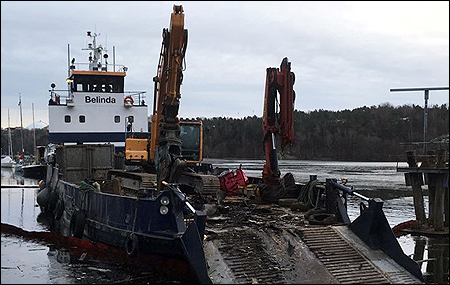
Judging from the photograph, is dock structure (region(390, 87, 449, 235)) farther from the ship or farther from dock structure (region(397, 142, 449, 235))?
the ship

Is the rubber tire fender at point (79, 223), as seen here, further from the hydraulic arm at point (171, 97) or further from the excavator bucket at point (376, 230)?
the excavator bucket at point (376, 230)

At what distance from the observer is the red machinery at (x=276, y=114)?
1318 centimetres

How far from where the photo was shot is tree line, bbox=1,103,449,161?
83.4 metres

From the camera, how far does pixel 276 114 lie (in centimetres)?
1350

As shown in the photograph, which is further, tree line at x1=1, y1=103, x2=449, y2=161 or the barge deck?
tree line at x1=1, y1=103, x2=449, y2=161

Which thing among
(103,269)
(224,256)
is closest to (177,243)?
(224,256)

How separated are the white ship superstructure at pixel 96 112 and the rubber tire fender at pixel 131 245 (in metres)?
12.5

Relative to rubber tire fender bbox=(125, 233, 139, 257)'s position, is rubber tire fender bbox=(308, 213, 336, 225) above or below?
above

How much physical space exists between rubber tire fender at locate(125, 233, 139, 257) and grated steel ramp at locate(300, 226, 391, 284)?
348 centimetres

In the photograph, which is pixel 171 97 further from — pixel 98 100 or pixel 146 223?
pixel 98 100

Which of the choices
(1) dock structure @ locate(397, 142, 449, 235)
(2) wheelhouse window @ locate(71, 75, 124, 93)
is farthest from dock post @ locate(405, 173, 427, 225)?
(2) wheelhouse window @ locate(71, 75, 124, 93)

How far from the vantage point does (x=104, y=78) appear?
23984 mm

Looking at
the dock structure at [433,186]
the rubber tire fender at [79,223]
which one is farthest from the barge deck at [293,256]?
the dock structure at [433,186]

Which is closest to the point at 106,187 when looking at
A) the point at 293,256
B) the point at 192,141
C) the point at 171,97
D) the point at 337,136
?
the point at 171,97
